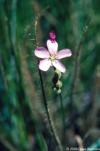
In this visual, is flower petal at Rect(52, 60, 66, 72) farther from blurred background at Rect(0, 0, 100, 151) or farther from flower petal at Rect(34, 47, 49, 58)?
blurred background at Rect(0, 0, 100, 151)

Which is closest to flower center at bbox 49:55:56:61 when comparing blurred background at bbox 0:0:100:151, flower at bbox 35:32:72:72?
flower at bbox 35:32:72:72

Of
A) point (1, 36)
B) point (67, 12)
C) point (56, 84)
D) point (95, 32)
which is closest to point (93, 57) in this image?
point (95, 32)

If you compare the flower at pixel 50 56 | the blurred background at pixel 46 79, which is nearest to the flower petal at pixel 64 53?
the flower at pixel 50 56

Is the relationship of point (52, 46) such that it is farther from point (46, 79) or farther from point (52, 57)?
point (46, 79)

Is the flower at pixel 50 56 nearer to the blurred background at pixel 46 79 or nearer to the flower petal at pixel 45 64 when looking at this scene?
the flower petal at pixel 45 64

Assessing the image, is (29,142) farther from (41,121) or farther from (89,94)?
(89,94)

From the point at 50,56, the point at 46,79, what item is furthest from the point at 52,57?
Result: the point at 46,79
